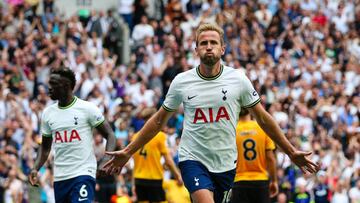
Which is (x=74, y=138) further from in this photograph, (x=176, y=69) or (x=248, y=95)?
(x=176, y=69)

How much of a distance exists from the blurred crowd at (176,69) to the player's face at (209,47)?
781 centimetres

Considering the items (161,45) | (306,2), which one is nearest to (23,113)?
(161,45)

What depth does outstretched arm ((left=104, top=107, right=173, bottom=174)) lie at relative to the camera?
34.3ft

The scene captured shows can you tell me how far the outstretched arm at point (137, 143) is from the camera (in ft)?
34.3

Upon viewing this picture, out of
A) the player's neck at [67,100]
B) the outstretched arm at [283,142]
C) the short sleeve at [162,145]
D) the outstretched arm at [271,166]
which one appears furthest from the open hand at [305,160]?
the short sleeve at [162,145]

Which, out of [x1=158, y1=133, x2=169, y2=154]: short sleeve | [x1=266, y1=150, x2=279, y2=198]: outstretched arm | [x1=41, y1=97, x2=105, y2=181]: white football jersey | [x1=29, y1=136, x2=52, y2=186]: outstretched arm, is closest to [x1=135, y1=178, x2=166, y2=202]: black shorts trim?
[x1=158, y1=133, x2=169, y2=154]: short sleeve

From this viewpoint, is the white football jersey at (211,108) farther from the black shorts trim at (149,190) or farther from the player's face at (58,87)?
the black shorts trim at (149,190)

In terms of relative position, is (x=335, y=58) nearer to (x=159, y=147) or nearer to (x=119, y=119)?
(x=119, y=119)

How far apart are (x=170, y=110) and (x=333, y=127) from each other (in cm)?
1565

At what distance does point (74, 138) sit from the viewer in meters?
12.7

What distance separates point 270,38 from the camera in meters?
29.4

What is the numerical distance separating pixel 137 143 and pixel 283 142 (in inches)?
57.7

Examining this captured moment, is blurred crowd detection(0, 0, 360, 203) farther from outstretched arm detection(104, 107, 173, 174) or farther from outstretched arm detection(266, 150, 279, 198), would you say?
outstretched arm detection(104, 107, 173, 174)

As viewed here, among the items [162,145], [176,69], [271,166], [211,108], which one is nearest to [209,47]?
[211,108]
